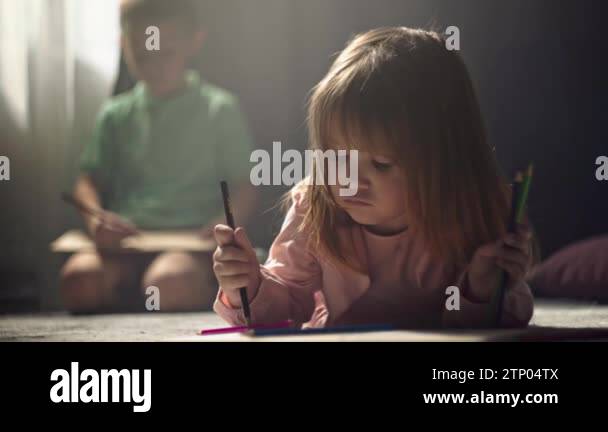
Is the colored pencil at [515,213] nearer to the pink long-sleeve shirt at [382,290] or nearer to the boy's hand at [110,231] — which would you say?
the pink long-sleeve shirt at [382,290]

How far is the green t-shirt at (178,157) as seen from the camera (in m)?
1.57

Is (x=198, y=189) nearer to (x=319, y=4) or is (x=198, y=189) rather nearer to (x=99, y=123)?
(x=99, y=123)

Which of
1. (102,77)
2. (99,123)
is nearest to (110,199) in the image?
(99,123)

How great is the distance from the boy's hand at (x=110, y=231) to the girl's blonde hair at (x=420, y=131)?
0.71 m

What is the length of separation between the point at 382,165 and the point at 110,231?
0.81 metres

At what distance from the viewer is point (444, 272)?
0.89 m

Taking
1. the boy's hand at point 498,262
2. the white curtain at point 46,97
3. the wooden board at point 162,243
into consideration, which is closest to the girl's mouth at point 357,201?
the boy's hand at point 498,262

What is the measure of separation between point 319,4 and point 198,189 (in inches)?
15.4

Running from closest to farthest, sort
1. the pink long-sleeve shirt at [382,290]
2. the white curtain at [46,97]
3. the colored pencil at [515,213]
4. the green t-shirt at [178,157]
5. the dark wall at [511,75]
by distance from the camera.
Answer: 1. the colored pencil at [515,213]
2. the pink long-sleeve shirt at [382,290]
3. the dark wall at [511,75]
4. the green t-shirt at [178,157]
5. the white curtain at [46,97]

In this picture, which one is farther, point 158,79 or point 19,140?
point 19,140

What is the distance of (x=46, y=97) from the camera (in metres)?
1.75

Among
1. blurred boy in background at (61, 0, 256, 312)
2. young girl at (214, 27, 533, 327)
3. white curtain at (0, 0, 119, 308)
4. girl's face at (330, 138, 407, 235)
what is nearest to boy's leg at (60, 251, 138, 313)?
blurred boy in background at (61, 0, 256, 312)

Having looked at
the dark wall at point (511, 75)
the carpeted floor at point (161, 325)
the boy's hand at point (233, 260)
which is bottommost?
the carpeted floor at point (161, 325)

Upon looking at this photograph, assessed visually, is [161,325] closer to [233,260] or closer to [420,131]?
[233,260]
